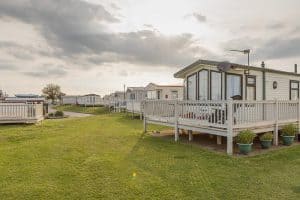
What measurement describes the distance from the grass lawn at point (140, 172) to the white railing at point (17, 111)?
693 cm

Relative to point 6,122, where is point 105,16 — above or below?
above

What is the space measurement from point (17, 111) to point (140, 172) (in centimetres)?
1235

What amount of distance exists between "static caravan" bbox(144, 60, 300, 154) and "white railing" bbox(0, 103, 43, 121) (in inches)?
297

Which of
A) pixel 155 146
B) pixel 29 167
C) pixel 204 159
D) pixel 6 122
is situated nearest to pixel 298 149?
pixel 204 159

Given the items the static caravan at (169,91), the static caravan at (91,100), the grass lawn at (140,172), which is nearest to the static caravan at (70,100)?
the static caravan at (91,100)

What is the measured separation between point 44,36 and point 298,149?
15896 millimetres

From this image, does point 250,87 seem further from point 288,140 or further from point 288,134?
point 288,140

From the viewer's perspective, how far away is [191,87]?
1502cm

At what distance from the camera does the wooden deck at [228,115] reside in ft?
28.3

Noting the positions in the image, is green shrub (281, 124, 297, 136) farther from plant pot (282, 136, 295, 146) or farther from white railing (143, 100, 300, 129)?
white railing (143, 100, 300, 129)

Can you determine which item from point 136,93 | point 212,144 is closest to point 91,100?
point 136,93

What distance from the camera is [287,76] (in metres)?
15.1

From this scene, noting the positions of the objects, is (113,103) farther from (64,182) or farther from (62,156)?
(64,182)

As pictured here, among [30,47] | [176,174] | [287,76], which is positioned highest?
[30,47]
